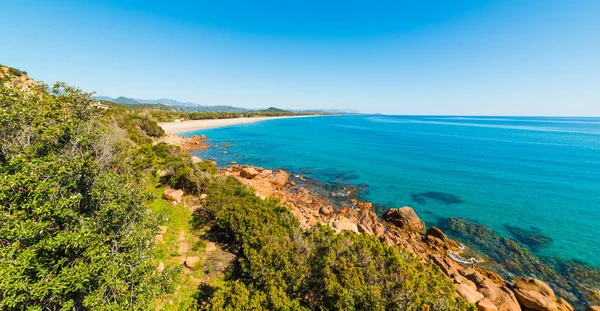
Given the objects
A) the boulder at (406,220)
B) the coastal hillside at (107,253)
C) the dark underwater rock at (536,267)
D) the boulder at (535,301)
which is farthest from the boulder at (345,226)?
the boulder at (535,301)

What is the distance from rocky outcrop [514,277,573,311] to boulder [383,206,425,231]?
8.18 meters

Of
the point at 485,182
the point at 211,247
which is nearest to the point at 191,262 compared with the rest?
the point at 211,247

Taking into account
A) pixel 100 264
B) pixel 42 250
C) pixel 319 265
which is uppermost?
pixel 42 250

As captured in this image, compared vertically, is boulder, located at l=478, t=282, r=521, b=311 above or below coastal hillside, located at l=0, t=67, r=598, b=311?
below

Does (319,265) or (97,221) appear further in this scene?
(319,265)

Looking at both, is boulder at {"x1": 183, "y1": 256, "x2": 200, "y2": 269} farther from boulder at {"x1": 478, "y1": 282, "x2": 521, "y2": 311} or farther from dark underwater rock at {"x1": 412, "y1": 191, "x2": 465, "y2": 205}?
dark underwater rock at {"x1": 412, "y1": 191, "x2": 465, "y2": 205}

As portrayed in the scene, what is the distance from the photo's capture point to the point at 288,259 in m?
10.6

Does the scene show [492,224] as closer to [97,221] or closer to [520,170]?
[520,170]

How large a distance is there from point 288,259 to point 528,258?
75.1 ft

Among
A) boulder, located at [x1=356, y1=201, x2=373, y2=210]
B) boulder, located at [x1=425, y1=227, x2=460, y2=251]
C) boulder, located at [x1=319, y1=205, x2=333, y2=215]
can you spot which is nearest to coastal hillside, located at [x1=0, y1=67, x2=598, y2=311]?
boulder, located at [x1=425, y1=227, x2=460, y2=251]

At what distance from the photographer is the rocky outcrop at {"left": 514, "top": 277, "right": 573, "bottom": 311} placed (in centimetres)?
1345

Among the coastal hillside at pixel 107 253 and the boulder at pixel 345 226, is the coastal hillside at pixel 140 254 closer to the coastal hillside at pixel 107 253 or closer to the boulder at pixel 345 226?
the coastal hillside at pixel 107 253

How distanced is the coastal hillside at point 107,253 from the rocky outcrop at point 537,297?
969cm

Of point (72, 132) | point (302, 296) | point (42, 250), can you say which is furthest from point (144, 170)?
point (302, 296)
